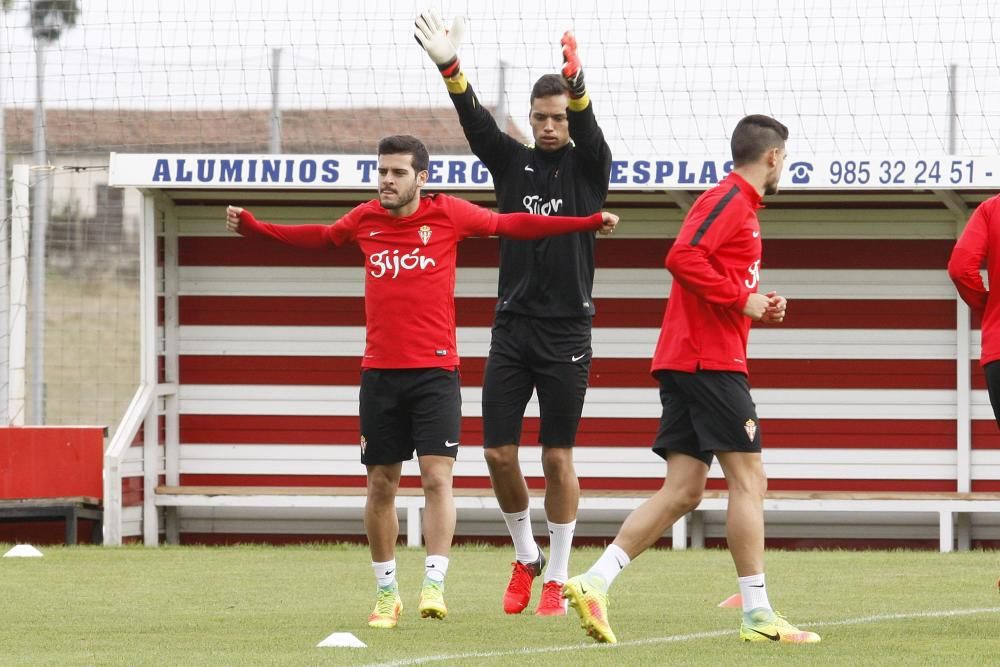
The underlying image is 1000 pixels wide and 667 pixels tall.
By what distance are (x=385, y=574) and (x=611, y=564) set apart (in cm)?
120

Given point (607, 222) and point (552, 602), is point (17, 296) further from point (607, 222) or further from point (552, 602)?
point (607, 222)

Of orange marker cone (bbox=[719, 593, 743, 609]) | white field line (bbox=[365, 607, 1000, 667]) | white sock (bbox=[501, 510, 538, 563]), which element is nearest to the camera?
white field line (bbox=[365, 607, 1000, 667])

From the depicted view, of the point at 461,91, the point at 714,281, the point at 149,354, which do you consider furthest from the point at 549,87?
the point at 149,354

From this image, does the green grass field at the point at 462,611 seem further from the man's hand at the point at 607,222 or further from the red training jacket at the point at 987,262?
the man's hand at the point at 607,222

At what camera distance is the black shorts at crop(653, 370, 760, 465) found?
6.37m

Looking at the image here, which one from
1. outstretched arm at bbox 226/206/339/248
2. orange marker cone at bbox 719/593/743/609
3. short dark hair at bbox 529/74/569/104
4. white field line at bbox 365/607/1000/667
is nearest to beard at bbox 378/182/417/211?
outstretched arm at bbox 226/206/339/248

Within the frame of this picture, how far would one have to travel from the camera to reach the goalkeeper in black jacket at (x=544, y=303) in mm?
7523

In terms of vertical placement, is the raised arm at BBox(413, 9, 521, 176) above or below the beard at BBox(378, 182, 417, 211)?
above

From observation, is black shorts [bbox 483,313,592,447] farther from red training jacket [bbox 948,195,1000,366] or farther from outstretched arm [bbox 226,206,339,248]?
red training jacket [bbox 948,195,1000,366]

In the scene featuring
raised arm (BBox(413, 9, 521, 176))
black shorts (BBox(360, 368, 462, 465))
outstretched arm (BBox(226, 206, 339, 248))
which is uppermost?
raised arm (BBox(413, 9, 521, 176))

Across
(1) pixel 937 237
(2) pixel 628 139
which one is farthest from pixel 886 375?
(2) pixel 628 139

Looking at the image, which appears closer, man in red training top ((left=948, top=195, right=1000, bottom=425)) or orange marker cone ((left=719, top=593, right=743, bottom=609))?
man in red training top ((left=948, top=195, right=1000, bottom=425))

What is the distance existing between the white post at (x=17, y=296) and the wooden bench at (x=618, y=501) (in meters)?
1.24

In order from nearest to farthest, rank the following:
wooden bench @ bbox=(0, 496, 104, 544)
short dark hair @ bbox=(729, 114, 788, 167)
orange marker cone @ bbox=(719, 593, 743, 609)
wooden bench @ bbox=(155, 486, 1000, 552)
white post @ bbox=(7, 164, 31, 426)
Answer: short dark hair @ bbox=(729, 114, 788, 167) → orange marker cone @ bbox=(719, 593, 743, 609) → wooden bench @ bbox=(155, 486, 1000, 552) → wooden bench @ bbox=(0, 496, 104, 544) → white post @ bbox=(7, 164, 31, 426)
